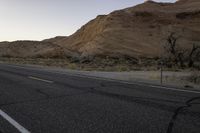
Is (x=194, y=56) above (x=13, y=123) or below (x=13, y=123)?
below

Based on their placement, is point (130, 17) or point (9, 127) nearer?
point (9, 127)

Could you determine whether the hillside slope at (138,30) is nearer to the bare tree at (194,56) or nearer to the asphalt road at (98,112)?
the bare tree at (194,56)

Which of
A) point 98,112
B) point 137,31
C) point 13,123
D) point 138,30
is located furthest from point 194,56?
point 13,123

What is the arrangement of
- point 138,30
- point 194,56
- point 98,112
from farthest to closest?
point 138,30 < point 194,56 < point 98,112

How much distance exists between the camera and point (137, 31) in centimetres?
6406

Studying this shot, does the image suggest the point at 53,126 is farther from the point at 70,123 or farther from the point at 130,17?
the point at 130,17

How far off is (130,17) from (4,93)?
5990 centimetres

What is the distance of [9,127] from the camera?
6523mm

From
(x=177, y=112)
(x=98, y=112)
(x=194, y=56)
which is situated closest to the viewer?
(x=177, y=112)

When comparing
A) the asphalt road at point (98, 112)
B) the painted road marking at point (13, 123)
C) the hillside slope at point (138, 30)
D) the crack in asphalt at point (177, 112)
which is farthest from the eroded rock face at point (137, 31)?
the painted road marking at point (13, 123)

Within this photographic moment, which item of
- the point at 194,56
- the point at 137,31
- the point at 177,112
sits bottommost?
the point at 194,56

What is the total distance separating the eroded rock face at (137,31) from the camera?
57.8 metres

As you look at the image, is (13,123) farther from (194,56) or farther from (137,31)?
(137,31)

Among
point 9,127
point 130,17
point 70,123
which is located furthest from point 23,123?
point 130,17
